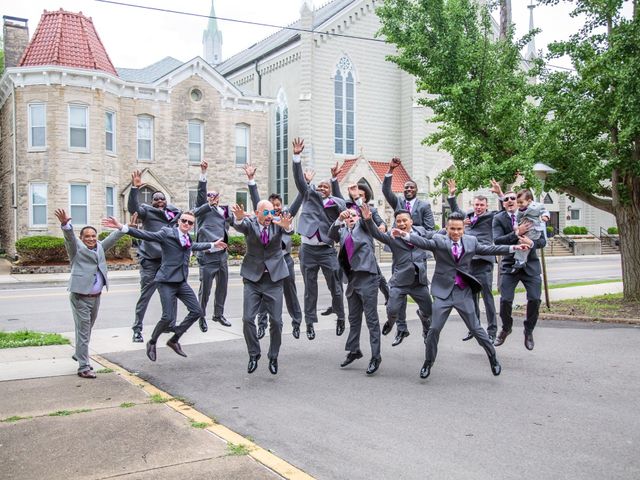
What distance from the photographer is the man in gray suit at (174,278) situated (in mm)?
8578

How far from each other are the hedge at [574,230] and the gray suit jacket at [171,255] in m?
43.0

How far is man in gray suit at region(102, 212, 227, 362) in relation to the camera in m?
8.58

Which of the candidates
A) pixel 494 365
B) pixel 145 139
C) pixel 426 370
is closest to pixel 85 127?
pixel 145 139

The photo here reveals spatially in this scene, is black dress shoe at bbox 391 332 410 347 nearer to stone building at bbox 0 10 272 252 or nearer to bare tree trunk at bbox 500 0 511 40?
bare tree trunk at bbox 500 0 511 40

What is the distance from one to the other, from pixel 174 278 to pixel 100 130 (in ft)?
75.2

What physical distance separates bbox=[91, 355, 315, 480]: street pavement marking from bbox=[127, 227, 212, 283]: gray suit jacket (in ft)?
4.52

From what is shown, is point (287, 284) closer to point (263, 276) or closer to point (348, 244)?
point (263, 276)

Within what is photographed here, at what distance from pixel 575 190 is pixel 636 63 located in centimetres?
329

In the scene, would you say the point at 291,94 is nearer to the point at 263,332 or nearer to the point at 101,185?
the point at 101,185

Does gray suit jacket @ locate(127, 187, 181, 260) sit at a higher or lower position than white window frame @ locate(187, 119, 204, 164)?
lower

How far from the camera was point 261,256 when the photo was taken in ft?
26.6

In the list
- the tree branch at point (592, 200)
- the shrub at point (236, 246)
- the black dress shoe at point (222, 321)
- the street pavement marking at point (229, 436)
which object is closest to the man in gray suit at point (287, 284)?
the black dress shoe at point (222, 321)

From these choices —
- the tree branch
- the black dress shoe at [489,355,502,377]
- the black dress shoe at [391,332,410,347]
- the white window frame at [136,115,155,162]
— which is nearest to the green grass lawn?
the black dress shoe at [391,332,410,347]

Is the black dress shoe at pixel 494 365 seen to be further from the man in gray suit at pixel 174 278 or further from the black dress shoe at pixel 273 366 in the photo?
the man in gray suit at pixel 174 278
